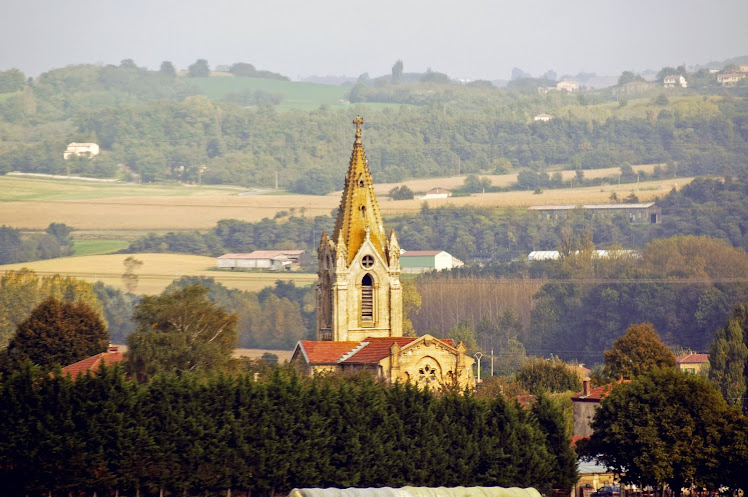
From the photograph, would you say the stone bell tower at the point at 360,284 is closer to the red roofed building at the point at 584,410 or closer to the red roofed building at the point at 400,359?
the red roofed building at the point at 400,359

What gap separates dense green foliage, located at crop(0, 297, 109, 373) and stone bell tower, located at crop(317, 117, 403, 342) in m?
18.4

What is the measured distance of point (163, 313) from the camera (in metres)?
102

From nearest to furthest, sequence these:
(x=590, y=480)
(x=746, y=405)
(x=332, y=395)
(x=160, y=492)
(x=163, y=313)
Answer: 1. (x=160, y=492)
2. (x=332, y=395)
3. (x=590, y=480)
4. (x=163, y=313)
5. (x=746, y=405)

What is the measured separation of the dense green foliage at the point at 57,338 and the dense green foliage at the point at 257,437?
28695 millimetres

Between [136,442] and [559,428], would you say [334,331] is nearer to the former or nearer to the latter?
[559,428]

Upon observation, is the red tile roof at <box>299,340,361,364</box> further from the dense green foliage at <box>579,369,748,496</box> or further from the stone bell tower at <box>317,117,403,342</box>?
the dense green foliage at <box>579,369,748,496</box>

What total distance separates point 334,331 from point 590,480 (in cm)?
1702

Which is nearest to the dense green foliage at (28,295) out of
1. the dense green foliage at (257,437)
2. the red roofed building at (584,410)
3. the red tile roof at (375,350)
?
the red roofed building at (584,410)

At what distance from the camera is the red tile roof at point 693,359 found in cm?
17388

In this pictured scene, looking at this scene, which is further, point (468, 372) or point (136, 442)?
point (468, 372)

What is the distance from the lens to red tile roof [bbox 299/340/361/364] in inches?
3861

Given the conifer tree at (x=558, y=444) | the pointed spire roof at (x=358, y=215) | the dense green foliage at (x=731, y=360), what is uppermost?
the pointed spire roof at (x=358, y=215)

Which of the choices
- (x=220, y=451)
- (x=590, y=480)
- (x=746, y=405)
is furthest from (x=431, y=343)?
(x=746, y=405)

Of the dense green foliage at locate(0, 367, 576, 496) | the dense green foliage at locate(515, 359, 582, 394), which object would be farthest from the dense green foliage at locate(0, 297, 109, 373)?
the dense green foliage at locate(515, 359, 582, 394)
